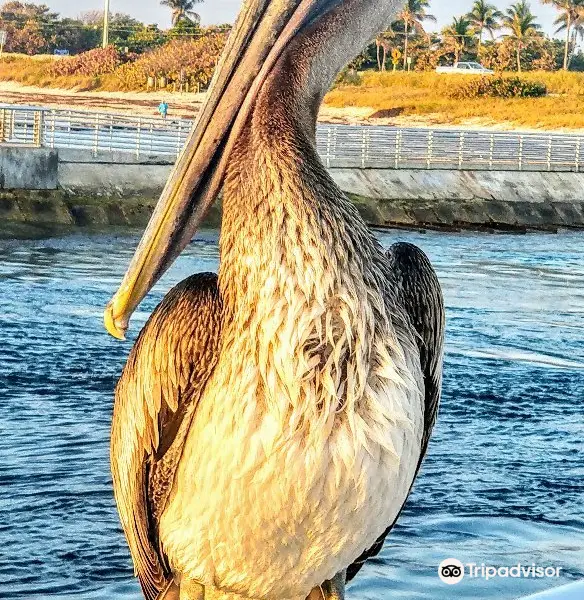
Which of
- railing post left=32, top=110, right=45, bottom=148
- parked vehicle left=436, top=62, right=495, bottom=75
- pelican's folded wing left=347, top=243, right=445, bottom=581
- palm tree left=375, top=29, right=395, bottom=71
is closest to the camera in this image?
pelican's folded wing left=347, top=243, right=445, bottom=581

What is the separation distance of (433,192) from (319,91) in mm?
23292

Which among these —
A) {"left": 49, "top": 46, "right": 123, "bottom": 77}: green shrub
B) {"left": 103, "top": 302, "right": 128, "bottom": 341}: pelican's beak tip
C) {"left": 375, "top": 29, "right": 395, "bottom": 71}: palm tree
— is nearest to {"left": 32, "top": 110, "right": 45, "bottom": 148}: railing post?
{"left": 103, "top": 302, "right": 128, "bottom": 341}: pelican's beak tip

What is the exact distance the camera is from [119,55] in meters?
63.1

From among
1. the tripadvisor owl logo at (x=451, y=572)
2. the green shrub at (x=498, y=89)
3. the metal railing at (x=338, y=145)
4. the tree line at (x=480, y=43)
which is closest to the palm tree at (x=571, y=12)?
the tree line at (x=480, y=43)

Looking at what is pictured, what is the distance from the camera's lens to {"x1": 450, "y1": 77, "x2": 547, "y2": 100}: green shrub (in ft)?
171

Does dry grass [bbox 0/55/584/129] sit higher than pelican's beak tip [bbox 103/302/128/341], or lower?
higher

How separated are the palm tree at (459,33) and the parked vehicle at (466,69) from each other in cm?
323

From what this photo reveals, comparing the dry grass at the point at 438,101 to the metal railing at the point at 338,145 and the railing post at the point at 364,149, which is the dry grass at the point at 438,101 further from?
the railing post at the point at 364,149

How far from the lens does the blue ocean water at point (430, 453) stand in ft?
22.1

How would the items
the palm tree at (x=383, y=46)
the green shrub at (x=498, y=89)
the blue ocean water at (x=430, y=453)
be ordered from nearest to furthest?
the blue ocean water at (x=430, y=453)
the green shrub at (x=498, y=89)
the palm tree at (x=383, y=46)

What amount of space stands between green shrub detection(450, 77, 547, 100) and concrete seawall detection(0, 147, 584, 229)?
22.9 meters

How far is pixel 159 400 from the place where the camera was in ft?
12.4

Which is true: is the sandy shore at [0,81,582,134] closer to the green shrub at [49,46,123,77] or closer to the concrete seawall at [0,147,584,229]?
the green shrub at [49,46,123,77]

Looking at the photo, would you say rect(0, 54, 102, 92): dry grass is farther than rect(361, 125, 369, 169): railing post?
Yes
